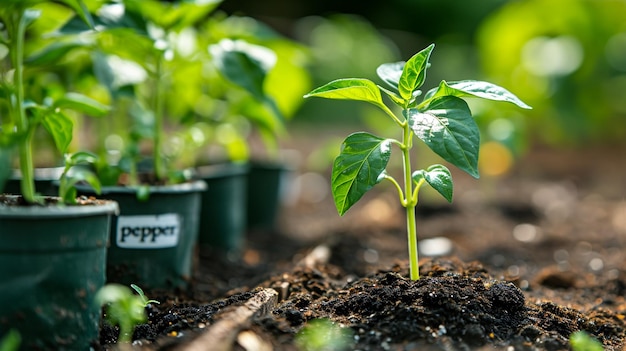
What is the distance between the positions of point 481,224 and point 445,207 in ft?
1.22

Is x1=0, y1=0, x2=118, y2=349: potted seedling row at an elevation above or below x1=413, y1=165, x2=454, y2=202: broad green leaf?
below

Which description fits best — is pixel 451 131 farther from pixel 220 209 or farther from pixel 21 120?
pixel 220 209

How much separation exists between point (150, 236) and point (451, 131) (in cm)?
97

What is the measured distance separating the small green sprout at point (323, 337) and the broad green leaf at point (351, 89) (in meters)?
0.51

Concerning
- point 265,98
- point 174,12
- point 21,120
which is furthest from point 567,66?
point 21,120

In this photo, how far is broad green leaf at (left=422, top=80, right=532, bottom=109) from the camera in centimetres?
155

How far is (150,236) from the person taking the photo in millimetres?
2057

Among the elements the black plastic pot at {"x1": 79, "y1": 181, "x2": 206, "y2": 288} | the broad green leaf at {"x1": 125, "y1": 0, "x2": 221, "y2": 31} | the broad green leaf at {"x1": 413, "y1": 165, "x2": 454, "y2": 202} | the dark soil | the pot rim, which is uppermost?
the broad green leaf at {"x1": 125, "y1": 0, "x2": 221, "y2": 31}

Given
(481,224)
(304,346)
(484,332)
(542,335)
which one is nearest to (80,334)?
(304,346)

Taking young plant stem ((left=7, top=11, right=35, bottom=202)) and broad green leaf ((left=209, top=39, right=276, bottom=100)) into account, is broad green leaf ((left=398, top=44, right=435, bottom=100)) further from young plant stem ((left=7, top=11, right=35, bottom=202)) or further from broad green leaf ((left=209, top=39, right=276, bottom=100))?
young plant stem ((left=7, top=11, right=35, bottom=202))

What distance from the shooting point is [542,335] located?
1572 mm

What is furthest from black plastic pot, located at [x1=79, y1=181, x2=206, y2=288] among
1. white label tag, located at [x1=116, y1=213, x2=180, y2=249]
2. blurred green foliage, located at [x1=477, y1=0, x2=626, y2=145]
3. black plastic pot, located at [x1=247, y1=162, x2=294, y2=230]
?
blurred green foliage, located at [x1=477, y1=0, x2=626, y2=145]

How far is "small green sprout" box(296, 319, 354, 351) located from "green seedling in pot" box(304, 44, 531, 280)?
0.82ft

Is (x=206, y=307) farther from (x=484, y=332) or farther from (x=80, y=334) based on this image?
(x=484, y=332)
